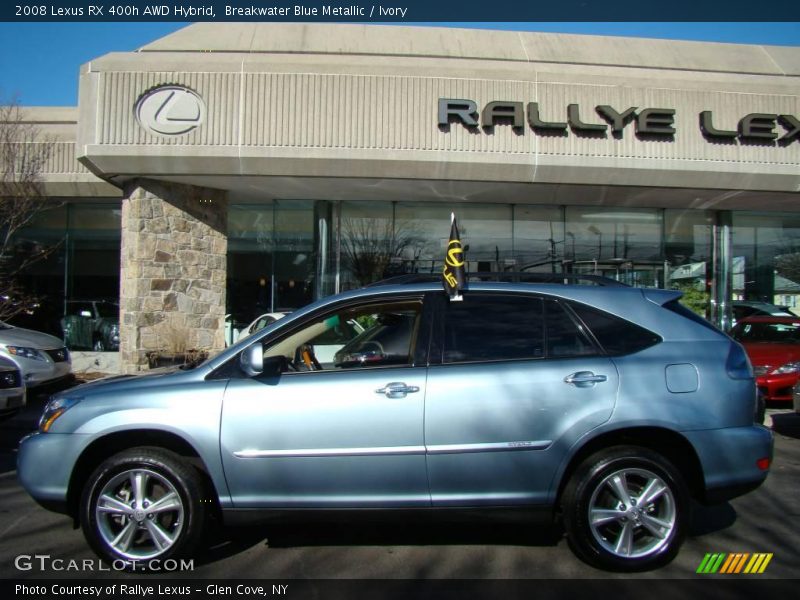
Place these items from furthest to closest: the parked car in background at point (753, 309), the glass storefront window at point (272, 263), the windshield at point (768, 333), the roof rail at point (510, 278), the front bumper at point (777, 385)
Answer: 1. the glass storefront window at point (272, 263)
2. the parked car in background at point (753, 309)
3. the windshield at point (768, 333)
4. the front bumper at point (777, 385)
5. the roof rail at point (510, 278)

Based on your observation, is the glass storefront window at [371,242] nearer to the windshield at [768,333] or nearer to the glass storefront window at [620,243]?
the glass storefront window at [620,243]

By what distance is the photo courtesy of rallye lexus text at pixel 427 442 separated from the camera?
152 inches

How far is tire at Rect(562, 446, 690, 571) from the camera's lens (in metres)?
3.91

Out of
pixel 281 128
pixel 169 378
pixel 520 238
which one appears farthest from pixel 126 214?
pixel 169 378

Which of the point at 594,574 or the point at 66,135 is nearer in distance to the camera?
the point at 594,574

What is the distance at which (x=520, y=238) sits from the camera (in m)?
15.1

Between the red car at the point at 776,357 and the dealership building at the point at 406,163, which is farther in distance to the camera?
the dealership building at the point at 406,163

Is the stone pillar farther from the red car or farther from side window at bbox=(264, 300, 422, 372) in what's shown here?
the red car

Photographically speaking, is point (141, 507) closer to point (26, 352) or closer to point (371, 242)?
point (26, 352)

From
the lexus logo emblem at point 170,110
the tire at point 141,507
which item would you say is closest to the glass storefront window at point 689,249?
the lexus logo emblem at point 170,110

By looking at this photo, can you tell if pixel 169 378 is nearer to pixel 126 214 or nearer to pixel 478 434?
pixel 478 434

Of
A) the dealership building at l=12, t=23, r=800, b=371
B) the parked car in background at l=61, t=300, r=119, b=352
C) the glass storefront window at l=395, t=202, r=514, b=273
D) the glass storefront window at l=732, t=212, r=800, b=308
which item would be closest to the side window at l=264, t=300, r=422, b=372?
the dealership building at l=12, t=23, r=800, b=371

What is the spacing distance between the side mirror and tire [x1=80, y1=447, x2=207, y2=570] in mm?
672

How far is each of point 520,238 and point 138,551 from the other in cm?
1228
